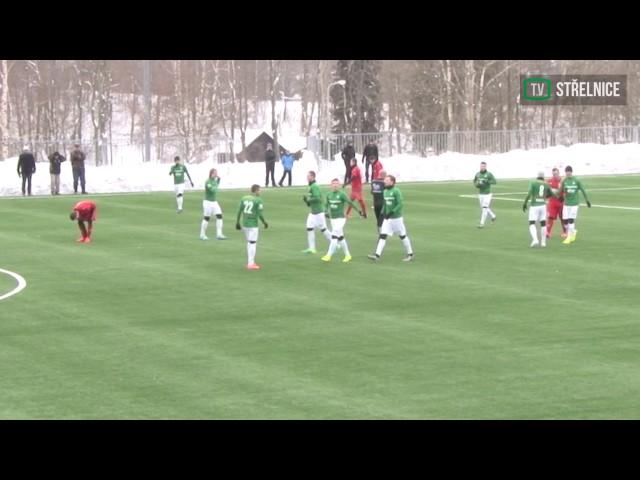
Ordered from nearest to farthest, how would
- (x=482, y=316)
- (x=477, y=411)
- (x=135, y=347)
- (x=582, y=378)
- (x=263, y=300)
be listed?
(x=477, y=411) → (x=582, y=378) → (x=135, y=347) → (x=482, y=316) → (x=263, y=300)

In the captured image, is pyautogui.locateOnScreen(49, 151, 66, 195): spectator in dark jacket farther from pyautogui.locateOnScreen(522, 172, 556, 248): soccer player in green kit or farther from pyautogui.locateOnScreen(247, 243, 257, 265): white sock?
pyautogui.locateOnScreen(522, 172, 556, 248): soccer player in green kit

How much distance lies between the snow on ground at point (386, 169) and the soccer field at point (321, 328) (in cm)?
2038

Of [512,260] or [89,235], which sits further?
[89,235]

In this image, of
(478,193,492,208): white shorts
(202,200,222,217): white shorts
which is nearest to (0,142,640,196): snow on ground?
(202,200,222,217): white shorts

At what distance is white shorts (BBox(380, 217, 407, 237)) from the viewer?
2719 cm

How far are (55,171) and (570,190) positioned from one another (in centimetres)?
2706

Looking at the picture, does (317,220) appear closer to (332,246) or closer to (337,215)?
(337,215)

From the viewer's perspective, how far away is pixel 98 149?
6122cm

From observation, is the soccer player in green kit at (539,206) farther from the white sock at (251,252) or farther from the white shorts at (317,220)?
the white sock at (251,252)

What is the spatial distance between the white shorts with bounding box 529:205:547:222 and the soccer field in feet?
2.78

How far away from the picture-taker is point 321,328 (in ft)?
62.0

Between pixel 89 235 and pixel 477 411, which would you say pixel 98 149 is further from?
pixel 477 411
